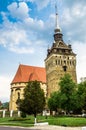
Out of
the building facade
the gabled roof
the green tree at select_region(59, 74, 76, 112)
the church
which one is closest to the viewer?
the green tree at select_region(59, 74, 76, 112)

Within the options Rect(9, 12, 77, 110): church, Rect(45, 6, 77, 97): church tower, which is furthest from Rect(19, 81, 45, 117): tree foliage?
Rect(45, 6, 77, 97): church tower

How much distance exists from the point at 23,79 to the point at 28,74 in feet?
10.9

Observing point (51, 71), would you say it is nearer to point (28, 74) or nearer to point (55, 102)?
point (28, 74)

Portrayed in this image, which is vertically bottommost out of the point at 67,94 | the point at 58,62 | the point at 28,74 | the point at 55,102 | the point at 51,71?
the point at 55,102

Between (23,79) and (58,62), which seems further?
(58,62)

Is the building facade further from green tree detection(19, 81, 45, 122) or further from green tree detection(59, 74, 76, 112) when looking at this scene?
green tree detection(19, 81, 45, 122)

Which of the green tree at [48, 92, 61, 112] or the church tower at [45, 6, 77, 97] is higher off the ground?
the church tower at [45, 6, 77, 97]

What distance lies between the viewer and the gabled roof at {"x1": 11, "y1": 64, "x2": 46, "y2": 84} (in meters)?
84.6

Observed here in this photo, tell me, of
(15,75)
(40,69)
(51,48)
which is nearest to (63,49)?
(51,48)

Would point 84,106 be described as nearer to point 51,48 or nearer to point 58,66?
point 58,66

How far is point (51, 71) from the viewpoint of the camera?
85312mm

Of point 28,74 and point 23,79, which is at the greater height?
point 28,74

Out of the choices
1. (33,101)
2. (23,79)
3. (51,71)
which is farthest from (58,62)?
(33,101)

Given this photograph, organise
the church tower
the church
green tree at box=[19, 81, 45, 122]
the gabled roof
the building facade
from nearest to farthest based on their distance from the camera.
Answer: green tree at box=[19, 81, 45, 122]
the building facade
the church
the church tower
the gabled roof
